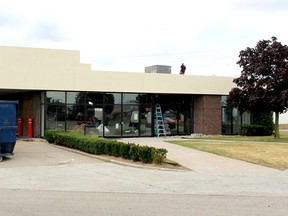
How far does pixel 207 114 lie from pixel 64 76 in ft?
35.0

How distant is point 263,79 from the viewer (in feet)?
87.6

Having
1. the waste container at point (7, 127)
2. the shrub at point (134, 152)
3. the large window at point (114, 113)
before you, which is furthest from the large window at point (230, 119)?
the waste container at point (7, 127)

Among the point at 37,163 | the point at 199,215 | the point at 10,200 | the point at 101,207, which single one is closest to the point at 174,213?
the point at 199,215

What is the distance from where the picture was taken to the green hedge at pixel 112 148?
1552 centimetres

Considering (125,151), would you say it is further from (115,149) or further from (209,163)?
(209,163)

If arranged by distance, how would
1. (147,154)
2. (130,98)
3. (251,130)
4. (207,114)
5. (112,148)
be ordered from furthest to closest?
(251,130) < (207,114) < (130,98) < (112,148) < (147,154)

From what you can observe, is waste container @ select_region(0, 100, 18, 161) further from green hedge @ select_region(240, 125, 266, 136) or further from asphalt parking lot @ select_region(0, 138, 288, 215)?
green hedge @ select_region(240, 125, 266, 136)

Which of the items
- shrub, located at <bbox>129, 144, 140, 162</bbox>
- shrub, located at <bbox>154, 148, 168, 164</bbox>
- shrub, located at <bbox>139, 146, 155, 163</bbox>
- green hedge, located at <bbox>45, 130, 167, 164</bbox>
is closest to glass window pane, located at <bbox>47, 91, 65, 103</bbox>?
green hedge, located at <bbox>45, 130, 167, 164</bbox>

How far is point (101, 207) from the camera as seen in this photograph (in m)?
8.73

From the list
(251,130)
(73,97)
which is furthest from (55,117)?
(251,130)

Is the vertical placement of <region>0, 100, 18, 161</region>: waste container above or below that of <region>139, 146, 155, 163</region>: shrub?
above

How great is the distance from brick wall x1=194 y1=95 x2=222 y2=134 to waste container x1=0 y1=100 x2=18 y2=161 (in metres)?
16.8

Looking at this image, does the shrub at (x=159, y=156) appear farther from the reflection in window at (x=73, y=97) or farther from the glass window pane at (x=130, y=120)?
the glass window pane at (x=130, y=120)

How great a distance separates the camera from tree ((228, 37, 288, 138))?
25906mm
